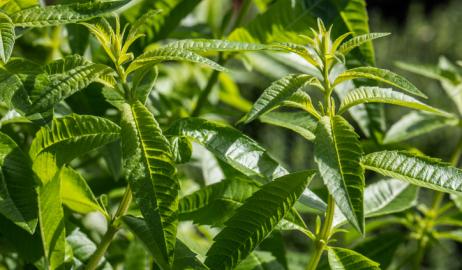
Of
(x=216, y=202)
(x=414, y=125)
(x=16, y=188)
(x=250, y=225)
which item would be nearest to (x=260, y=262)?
(x=216, y=202)

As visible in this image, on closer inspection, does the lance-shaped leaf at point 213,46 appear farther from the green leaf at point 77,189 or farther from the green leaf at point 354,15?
the green leaf at point 354,15

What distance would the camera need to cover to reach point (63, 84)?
74 centimetres

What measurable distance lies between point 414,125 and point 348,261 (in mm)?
527

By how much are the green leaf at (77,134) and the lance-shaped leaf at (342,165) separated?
0.21 m

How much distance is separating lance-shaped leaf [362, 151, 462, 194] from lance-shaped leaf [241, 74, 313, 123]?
0.32 feet

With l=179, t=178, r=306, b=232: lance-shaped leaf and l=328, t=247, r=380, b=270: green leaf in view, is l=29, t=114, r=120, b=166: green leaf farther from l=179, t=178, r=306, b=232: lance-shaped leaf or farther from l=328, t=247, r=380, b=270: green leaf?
l=328, t=247, r=380, b=270: green leaf

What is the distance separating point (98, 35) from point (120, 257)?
50 centimetres

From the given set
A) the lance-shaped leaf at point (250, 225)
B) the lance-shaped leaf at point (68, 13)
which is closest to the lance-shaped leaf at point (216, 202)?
the lance-shaped leaf at point (250, 225)

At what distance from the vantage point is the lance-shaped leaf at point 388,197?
1042 mm

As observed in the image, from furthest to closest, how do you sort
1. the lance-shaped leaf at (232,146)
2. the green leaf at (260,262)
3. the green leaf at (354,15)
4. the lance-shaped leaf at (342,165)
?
the green leaf at (354,15)
the green leaf at (260,262)
the lance-shaped leaf at (232,146)
the lance-shaped leaf at (342,165)

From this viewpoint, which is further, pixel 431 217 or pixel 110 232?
pixel 431 217

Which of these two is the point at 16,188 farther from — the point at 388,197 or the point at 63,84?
the point at 388,197

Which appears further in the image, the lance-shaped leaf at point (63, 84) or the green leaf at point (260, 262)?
the green leaf at point (260, 262)

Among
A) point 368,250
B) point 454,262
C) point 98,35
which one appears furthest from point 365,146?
point 454,262
